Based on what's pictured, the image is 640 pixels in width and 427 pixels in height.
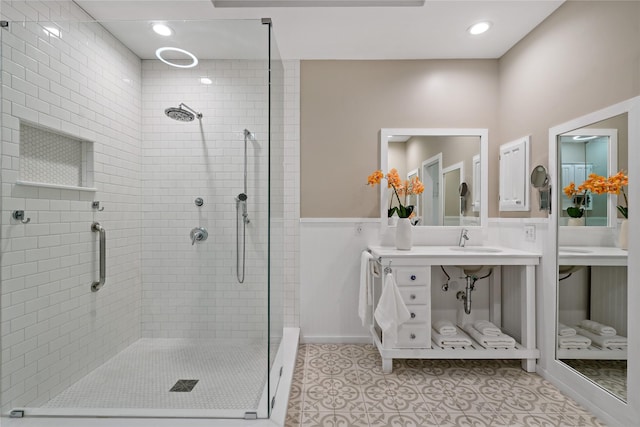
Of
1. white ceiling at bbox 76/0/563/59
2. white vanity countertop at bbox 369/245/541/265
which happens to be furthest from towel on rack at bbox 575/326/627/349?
white ceiling at bbox 76/0/563/59

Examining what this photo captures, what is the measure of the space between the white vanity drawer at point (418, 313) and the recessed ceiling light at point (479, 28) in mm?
2047

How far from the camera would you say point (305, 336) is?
3.00m

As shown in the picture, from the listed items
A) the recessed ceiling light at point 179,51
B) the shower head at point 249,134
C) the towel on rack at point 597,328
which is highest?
the recessed ceiling light at point 179,51

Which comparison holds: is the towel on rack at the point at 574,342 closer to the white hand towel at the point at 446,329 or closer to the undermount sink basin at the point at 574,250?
the undermount sink basin at the point at 574,250

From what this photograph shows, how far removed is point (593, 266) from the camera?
1.93 m

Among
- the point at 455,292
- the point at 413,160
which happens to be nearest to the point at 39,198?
the point at 413,160

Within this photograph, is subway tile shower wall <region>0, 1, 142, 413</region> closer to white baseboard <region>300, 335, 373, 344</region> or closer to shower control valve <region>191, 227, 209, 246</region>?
shower control valve <region>191, 227, 209, 246</region>

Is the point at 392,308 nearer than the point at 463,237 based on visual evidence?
Yes

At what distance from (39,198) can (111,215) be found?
348 mm

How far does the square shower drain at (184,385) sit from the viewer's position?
173 cm

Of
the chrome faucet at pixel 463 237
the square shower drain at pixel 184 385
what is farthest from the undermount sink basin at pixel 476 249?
the square shower drain at pixel 184 385

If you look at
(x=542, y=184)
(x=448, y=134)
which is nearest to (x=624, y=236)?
(x=542, y=184)

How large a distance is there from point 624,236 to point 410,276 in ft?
3.87

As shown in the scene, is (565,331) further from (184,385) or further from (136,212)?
(136,212)
